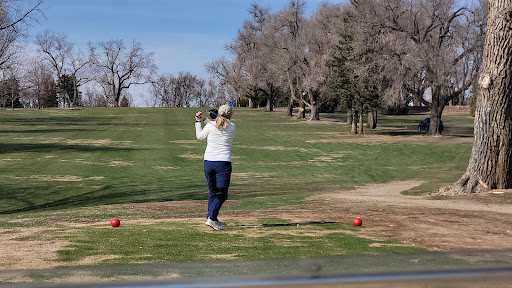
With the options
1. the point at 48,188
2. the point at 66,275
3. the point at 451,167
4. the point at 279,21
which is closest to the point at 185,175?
the point at 48,188

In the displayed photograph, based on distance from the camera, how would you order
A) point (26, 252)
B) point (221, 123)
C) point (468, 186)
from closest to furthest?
point (26, 252) → point (221, 123) → point (468, 186)

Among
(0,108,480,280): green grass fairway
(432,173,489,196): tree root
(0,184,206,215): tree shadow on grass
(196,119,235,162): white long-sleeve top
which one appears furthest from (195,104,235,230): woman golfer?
(0,184,206,215): tree shadow on grass

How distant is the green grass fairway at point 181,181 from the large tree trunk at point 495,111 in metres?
6.22

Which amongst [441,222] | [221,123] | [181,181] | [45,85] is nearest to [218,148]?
[221,123]

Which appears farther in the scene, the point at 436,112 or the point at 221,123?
the point at 436,112

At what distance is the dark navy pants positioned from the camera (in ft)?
37.6

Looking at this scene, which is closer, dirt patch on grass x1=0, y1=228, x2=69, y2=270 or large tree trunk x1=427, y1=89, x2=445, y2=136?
dirt patch on grass x1=0, y1=228, x2=69, y2=270

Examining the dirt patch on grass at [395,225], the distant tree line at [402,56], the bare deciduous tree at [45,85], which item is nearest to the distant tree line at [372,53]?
the distant tree line at [402,56]

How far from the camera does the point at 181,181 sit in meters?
31.8

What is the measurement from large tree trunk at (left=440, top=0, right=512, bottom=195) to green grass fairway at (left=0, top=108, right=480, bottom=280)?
6219mm

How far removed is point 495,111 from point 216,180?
38.9 ft

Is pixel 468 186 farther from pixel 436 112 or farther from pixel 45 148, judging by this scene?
pixel 436 112

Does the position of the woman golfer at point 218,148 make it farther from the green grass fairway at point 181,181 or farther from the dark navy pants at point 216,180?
the green grass fairway at point 181,181

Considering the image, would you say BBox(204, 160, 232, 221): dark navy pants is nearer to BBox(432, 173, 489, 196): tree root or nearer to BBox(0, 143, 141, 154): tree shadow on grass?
BBox(432, 173, 489, 196): tree root
